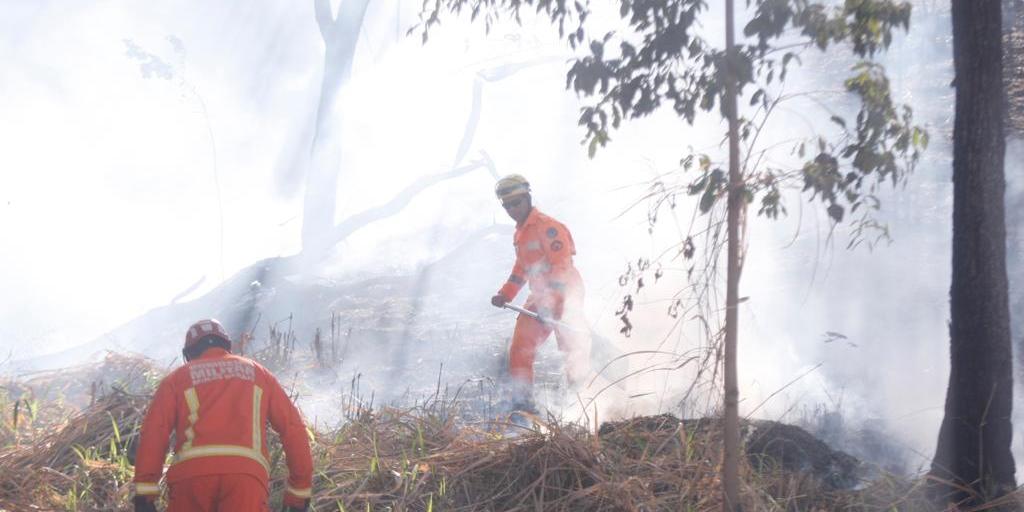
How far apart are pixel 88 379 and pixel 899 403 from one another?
7.02 meters

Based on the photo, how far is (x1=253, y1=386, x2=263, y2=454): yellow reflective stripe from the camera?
12.7 feet

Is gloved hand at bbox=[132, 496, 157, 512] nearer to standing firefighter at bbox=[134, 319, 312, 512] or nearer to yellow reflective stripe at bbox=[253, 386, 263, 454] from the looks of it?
standing firefighter at bbox=[134, 319, 312, 512]

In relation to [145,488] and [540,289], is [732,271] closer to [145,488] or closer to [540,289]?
[145,488]

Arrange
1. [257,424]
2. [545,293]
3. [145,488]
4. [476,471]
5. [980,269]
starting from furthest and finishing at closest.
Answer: [545,293] → [476,471] → [980,269] → [257,424] → [145,488]

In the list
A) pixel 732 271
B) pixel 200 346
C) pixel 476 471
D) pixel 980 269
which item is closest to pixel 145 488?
pixel 200 346

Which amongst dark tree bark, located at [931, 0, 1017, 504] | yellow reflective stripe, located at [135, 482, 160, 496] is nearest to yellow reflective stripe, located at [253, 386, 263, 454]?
yellow reflective stripe, located at [135, 482, 160, 496]

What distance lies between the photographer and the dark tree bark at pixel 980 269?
4480 millimetres

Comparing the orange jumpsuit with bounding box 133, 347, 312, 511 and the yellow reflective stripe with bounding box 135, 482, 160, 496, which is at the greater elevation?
the orange jumpsuit with bounding box 133, 347, 312, 511

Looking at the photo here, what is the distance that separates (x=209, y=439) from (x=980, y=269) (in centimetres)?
353

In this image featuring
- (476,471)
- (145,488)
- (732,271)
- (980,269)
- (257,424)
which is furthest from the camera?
(476,471)

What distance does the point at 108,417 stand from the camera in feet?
18.7

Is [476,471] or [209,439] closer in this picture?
[209,439]

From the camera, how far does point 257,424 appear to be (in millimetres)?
3887

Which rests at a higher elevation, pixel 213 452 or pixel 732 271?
pixel 732 271
